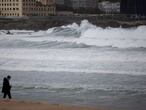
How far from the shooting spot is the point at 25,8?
28156 mm

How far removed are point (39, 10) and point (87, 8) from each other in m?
3.42

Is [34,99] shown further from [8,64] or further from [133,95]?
A: [8,64]

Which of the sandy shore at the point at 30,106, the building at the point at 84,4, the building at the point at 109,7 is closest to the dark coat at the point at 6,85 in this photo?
the sandy shore at the point at 30,106

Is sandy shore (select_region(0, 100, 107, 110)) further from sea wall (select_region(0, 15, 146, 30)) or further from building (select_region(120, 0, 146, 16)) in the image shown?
sea wall (select_region(0, 15, 146, 30))

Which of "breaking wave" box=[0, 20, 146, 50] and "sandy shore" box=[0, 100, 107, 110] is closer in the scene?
"sandy shore" box=[0, 100, 107, 110]

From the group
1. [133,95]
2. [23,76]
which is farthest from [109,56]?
[133,95]

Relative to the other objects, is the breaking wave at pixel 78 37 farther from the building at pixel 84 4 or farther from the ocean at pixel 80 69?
the building at pixel 84 4

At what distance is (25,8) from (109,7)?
208 inches

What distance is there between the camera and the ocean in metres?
9.73

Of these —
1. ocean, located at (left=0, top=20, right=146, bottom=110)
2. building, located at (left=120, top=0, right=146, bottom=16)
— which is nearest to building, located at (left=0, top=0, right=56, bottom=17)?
ocean, located at (left=0, top=20, right=146, bottom=110)

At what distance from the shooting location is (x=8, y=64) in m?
15.4

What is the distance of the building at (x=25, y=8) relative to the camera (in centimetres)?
2769

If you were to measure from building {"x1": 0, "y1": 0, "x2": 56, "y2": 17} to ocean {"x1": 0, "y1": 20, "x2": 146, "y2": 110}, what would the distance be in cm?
283

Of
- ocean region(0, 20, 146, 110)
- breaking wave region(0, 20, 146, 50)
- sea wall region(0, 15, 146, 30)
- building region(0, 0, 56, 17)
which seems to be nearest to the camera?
ocean region(0, 20, 146, 110)
